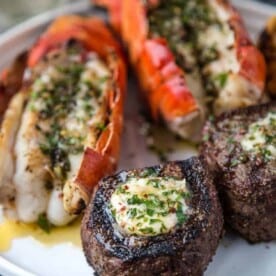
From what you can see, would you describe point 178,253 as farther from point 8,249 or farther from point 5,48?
point 5,48

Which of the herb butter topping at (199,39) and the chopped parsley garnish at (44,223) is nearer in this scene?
the chopped parsley garnish at (44,223)

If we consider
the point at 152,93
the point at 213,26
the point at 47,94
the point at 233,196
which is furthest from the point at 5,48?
the point at 233,196

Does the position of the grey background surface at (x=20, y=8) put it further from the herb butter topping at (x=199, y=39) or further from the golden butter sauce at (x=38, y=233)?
the golden butter sauce at (x=38, y=233)

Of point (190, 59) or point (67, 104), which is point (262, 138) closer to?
point (190, 59)

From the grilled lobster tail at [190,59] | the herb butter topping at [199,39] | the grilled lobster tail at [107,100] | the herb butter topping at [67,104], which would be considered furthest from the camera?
the herb butter topping at [199,39]

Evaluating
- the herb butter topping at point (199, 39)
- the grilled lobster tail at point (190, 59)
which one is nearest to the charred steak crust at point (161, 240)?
the grilled lobster tail at point (190, 59)

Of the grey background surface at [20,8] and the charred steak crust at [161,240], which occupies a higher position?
the charred steak crust at [161,240]

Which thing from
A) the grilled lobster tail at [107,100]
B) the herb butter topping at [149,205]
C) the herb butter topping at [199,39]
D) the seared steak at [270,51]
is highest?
the herb butter topping at [149,205]
